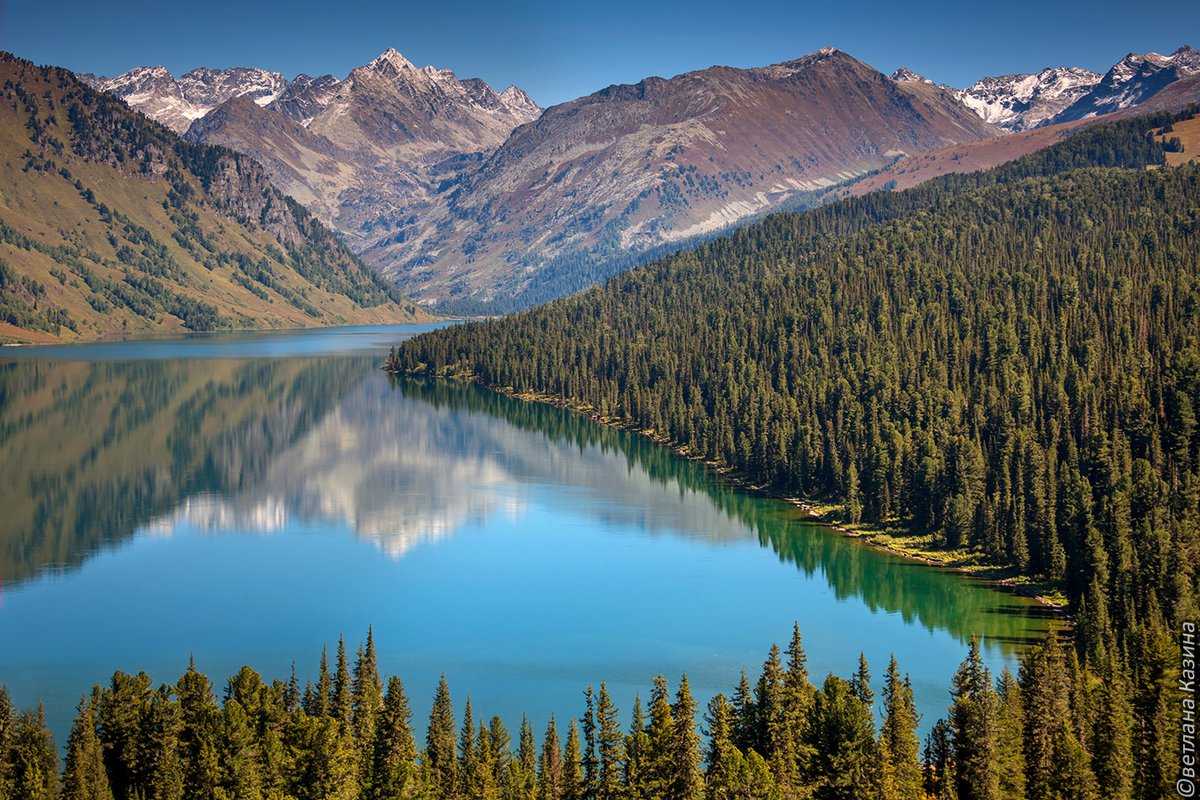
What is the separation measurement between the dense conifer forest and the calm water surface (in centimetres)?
1343

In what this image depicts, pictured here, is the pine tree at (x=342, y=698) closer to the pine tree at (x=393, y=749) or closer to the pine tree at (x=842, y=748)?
the pine tree at (x=393, y=749)

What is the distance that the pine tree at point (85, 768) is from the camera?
214ft

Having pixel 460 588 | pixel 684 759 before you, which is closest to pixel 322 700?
pixel 684 759

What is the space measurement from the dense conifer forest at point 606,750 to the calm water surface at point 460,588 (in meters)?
13.4

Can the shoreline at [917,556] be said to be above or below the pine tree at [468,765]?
above

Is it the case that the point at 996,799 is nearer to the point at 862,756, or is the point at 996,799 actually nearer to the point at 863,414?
the point at 862,756

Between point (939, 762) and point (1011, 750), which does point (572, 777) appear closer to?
point (939, 762)

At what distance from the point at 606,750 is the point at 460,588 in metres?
60.5

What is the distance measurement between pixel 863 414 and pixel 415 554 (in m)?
74.5

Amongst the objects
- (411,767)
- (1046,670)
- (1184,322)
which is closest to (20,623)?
(411,767)

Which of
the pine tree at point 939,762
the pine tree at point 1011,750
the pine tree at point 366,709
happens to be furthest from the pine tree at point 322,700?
the pine tree at point 1011,750

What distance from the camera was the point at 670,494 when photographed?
17875 cm

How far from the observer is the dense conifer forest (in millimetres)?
65750

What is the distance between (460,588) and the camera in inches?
4968
